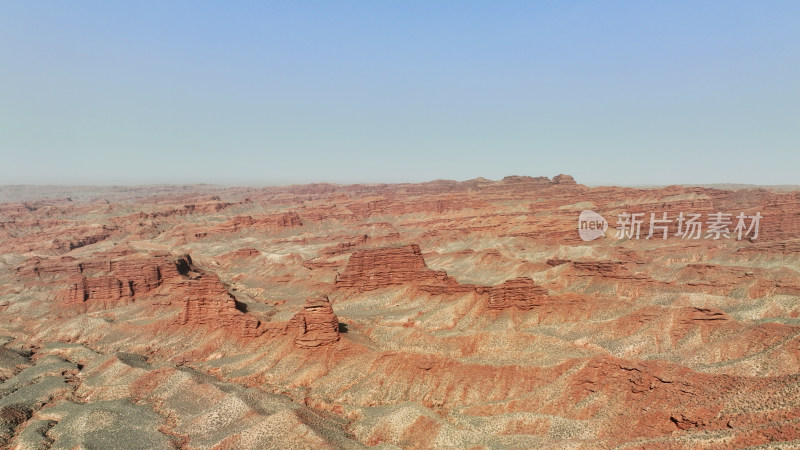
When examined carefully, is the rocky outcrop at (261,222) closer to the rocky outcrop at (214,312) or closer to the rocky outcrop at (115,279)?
the rocky outcrop at (115,279)

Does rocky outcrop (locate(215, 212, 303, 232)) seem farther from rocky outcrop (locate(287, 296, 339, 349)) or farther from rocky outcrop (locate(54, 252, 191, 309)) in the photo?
rocky outcrop (locate(287, 296, 339, 349))

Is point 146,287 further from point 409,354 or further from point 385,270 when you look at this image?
point 409,354

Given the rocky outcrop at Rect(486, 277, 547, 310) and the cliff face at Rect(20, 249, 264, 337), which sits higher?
the rocky outcrop at Rect(486, 277, 547, 310)

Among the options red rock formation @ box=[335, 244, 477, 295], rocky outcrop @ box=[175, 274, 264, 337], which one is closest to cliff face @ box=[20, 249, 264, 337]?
rocky outcrop @ box=[175, 274, 264, 337]

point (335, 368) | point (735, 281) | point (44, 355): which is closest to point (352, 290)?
point (335, 368)

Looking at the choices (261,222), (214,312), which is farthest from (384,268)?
(261,222)

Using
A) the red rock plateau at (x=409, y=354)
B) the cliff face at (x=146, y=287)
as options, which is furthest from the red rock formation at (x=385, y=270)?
the cliff face at (x=146, y=287)
